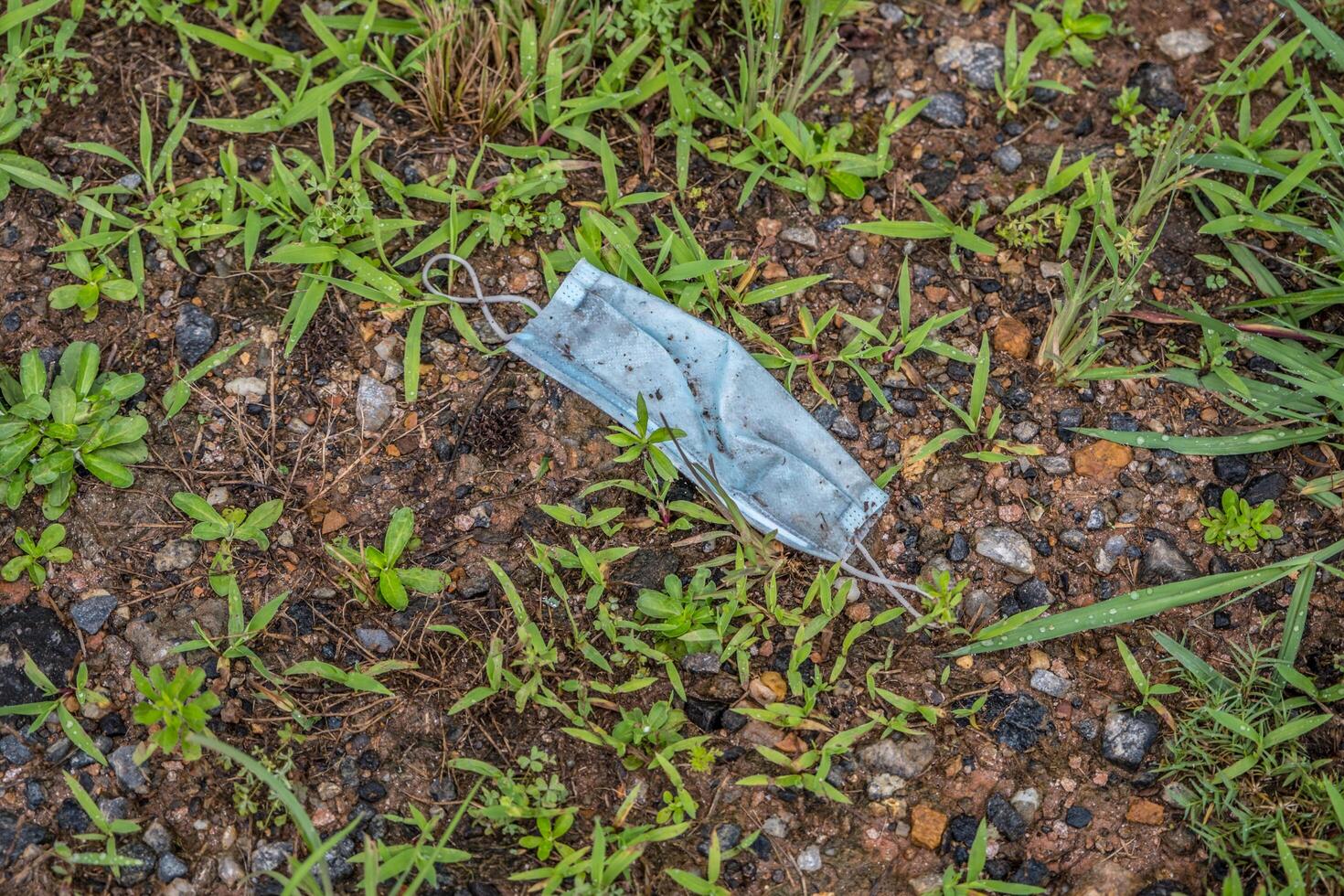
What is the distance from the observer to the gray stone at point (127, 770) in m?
2.32

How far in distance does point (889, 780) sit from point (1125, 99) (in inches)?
83.6

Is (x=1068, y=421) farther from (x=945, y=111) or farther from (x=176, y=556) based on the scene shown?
(x=176, y=556)

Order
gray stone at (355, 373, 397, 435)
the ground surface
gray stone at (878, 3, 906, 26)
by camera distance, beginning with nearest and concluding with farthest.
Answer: the ground surface → gray stone at (355, 373, 397, 435) → gray stone at (878, 3, 906, 26)

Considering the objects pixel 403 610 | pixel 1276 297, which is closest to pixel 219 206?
pixel 403 610

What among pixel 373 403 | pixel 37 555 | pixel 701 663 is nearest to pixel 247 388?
pixel 373 403

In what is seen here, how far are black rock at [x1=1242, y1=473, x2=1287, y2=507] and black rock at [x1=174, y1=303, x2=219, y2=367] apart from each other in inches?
112

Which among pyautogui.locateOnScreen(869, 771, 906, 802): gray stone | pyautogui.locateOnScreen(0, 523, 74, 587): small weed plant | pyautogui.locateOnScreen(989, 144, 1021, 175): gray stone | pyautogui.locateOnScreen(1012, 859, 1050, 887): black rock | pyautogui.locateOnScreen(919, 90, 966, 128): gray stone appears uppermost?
pyautogui.locateOnScreen(919, 90, 966, 128): gray stone

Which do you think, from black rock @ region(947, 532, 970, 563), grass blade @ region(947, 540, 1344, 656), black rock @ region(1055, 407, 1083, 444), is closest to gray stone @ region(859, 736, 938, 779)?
grass blade @ region(947, 540, 1344, 656)

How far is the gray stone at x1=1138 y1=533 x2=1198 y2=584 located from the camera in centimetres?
261

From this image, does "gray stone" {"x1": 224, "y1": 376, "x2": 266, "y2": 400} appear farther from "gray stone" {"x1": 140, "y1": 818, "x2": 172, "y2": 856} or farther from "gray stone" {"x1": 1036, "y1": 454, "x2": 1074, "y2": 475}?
"gray stone" {"x1": 1036, "y1": 454, "x2": 1074, "y2": 475}

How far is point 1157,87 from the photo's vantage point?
10.1ft

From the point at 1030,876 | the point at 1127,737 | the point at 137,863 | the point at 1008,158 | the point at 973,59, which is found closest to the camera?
the point at 137,863

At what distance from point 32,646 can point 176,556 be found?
0.38 m

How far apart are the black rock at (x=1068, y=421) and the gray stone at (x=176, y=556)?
7.58ft
